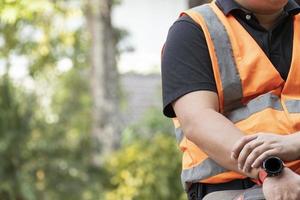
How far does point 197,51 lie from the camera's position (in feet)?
9.60

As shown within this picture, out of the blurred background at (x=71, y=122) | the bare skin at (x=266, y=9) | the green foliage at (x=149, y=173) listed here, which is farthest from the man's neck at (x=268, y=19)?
the green foliage at (x=149, y=173)

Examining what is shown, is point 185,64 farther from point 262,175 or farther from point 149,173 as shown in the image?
point 149,173

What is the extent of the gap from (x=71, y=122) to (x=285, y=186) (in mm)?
11382

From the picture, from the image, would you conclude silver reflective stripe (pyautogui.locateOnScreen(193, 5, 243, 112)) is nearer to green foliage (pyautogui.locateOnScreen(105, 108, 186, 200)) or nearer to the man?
the man

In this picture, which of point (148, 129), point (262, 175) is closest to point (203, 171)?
point (262, 175)

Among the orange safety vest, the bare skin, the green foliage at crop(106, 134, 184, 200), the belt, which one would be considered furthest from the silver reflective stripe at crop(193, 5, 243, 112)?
the green foliage at crop(106, 134, 184, 200)

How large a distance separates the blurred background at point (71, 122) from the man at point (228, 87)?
3126 millimetres

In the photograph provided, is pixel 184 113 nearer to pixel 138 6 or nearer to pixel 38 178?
pixel 38 178

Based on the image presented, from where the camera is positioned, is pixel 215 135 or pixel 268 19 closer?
pixel 215 135

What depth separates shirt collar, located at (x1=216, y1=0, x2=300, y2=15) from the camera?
3014 mm

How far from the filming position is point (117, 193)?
32.3 ft

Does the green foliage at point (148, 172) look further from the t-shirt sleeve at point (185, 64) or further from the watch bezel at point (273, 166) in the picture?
the watch bezel at point (273, 166)

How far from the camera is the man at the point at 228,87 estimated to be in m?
2.81

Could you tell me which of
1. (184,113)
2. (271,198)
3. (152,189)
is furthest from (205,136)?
(152,189)
